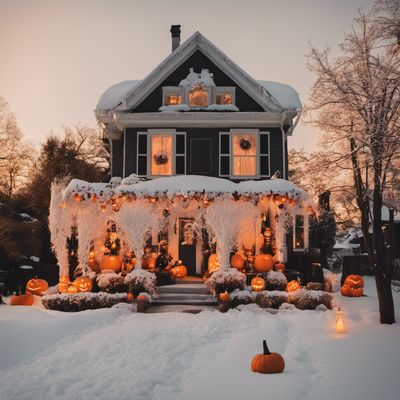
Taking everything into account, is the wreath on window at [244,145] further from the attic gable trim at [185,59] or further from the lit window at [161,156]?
the lit window at [161,156]

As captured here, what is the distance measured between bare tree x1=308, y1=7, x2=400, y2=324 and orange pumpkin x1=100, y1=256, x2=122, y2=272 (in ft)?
28.9

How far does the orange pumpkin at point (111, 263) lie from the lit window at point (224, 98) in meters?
8.10

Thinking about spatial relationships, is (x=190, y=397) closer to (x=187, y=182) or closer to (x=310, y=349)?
(x=310, y=349)

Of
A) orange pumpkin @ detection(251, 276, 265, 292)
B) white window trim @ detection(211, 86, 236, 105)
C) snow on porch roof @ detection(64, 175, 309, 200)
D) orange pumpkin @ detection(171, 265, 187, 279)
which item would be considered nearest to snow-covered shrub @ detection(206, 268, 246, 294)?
orange pumpkin @ detection(251, 276, 265, 292)

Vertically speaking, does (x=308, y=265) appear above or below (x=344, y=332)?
above

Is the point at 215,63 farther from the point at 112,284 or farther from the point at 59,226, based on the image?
the point at 112,284

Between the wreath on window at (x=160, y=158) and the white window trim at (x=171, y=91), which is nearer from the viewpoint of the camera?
the wreath on window at (x=160, y=158)

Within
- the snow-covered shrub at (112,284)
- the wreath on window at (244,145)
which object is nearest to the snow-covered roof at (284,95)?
the wreath on window at (244,145)

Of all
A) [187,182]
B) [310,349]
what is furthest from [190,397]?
[187,182]

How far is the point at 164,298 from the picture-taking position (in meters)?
14.5

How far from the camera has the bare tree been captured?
953 cm

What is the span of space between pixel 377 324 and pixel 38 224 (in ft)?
75.5

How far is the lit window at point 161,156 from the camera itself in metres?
19.3

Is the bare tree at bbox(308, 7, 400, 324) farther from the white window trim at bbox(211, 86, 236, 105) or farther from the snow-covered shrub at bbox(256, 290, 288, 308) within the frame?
the white window trim at bbox(211, 86, 236, 105)
